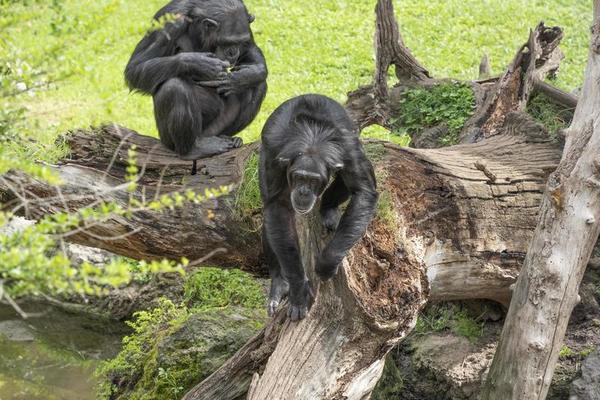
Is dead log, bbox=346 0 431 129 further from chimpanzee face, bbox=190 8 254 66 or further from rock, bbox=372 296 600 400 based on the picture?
rock, bbox=372 296 600 400

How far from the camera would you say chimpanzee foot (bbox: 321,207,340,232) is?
697 cm

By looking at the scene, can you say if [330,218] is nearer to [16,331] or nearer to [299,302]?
[299,302]

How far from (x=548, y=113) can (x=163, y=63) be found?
412 cm

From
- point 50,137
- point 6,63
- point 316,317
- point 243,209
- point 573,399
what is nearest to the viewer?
point 6,63

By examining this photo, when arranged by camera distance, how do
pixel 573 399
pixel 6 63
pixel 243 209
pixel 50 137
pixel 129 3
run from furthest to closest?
pixel 129 3, pixel 50 137, pixel 243 209, pixel 573 399, pixel 6 63

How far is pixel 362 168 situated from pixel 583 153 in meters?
1.76

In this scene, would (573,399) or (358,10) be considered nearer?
(573,399)

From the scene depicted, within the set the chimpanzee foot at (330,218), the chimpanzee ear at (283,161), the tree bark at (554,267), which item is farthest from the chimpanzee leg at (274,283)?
the tree bark at (554,267)

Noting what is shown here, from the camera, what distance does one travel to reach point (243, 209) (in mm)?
7758

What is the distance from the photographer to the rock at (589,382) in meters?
7.18

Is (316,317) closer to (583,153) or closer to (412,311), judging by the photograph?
(412,311)

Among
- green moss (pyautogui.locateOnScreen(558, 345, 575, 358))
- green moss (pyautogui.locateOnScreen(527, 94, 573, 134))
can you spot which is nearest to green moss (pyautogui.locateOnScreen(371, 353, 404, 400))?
green moss (pyautogui.locateOnScreen(558, 345, 575, 358))

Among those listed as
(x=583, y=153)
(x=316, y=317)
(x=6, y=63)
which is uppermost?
(x=6, y=63)

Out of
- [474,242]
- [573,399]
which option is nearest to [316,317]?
[474,242]
